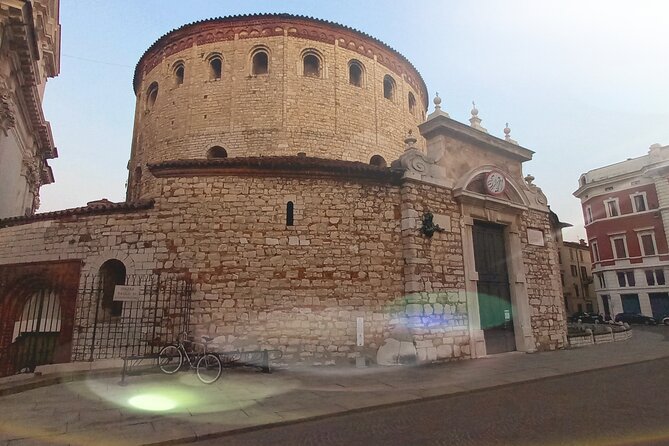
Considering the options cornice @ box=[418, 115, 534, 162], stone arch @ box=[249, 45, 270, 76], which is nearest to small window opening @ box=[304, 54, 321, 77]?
stone arch @ box=[249, 45, 270, 76]

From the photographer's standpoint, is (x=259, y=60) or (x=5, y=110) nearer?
(x=5, y=110)

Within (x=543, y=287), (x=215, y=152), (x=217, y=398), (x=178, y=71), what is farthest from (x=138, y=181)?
(x=543, y=287)

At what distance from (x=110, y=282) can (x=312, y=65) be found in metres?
13.6

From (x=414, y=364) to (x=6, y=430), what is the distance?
805cm

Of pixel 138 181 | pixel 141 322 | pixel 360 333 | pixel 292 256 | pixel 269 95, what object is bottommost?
pixel 360 333

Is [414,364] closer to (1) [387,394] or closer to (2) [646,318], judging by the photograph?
(1) [387,394]

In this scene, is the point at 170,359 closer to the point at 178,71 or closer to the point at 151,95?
the point at 178,71

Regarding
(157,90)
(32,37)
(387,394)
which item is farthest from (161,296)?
(157,90)

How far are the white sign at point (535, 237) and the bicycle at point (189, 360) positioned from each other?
11096 mm

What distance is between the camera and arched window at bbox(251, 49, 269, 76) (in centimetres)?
1873

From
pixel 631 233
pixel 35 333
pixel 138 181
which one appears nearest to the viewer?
pixel 35 333

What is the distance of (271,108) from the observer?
58.8ft

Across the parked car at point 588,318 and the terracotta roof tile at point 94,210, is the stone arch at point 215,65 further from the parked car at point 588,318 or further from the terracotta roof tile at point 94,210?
the parked car at point 588,318

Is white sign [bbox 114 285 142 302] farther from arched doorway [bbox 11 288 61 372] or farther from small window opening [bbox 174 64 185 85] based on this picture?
small window opening [bbox 174 64 185 85]
